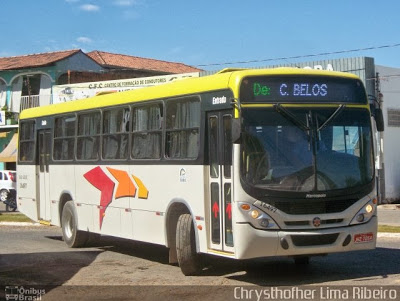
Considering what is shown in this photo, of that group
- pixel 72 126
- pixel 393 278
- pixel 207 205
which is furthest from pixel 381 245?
pixel 72 126

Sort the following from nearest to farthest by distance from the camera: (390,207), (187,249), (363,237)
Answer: (363,237) < (187,249) < (390,207)

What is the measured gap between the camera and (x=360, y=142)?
10.4 m

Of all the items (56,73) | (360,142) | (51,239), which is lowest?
(51,239)

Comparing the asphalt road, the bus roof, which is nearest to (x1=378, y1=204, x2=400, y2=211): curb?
the asphalt road

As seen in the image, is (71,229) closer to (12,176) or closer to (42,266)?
(42,266)

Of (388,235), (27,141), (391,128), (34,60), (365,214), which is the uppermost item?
(34,60)

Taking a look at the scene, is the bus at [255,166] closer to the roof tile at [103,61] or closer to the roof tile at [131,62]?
the roof tile at [103,61]

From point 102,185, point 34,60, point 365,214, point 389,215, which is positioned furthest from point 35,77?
point 365,214

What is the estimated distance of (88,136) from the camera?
14570 mm

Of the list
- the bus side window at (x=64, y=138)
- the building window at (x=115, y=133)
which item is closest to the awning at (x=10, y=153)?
the bus side window at (x=64, y=138)

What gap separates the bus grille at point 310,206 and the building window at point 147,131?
9.72ft

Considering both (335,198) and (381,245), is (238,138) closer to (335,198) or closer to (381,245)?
(335,198)

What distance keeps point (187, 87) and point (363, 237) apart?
3.58 m

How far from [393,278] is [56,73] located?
37028 millimetres
